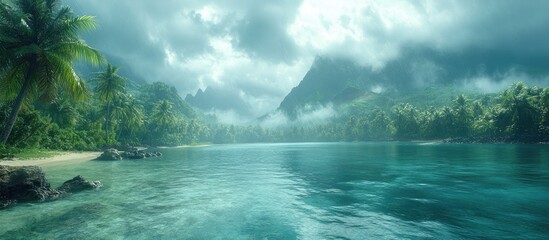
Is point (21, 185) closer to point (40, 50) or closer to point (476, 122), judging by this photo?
point (40, 50)

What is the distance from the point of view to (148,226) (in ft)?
39.9

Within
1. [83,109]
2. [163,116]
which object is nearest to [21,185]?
[83,109]

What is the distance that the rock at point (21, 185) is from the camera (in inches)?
637

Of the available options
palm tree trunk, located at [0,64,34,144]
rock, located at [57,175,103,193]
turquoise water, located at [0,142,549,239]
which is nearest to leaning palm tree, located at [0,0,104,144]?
palm tree trunk, located at [0,64,34,144]

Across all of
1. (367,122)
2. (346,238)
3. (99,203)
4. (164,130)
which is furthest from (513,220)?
(367,122)

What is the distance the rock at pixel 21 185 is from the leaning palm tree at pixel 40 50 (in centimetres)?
342

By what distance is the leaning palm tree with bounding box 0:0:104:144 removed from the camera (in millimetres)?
19219

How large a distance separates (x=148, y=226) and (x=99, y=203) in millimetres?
6060

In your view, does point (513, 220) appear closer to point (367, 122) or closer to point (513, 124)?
point (513, 124)

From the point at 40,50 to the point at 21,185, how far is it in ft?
28.0

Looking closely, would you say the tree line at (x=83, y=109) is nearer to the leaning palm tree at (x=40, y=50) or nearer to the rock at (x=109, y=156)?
the leaning palm tree at (x=40, y=50)

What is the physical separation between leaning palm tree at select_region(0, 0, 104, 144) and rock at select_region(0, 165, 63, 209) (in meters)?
3.42

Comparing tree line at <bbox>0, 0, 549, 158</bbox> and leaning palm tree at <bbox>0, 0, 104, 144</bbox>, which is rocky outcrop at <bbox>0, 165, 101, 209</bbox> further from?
leaning palm tree at <bbox>0, 0, 104, 144</bbox>

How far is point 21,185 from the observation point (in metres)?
16.8
